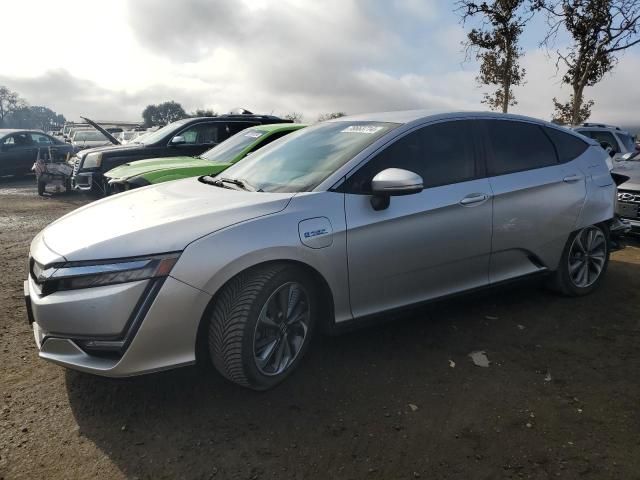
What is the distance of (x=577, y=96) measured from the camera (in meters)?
16.2

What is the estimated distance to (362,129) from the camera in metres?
3.73

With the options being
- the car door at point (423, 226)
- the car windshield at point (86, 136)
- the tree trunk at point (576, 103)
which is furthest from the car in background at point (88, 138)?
the car door at point (423, 226)

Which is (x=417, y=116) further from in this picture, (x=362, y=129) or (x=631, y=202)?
(x=631, y=202)

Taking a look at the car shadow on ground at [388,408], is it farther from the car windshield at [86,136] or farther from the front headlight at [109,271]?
the car windshield at [86,136]

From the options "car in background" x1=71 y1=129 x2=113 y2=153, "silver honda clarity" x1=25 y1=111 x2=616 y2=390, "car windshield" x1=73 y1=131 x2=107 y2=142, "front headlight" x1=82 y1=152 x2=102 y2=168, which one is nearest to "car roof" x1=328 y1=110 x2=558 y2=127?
"silver honda clarity" x1=25 y1=111 x2=616 y2=390

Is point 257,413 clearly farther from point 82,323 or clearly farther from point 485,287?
point 485,287

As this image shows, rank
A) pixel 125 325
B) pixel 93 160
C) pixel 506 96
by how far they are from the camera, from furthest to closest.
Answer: pixel 506 96 → pixel 93 160 → pixel 125 325

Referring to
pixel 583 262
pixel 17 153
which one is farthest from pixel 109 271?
pixel 17 153

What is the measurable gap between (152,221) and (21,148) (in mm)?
15370

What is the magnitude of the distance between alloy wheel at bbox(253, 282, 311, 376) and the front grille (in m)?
5.42

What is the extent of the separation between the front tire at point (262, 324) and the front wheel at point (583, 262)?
2.48 m

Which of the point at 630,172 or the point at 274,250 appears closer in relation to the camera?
the point at 274,250

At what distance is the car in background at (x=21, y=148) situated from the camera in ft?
50.3

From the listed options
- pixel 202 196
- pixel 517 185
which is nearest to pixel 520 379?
pixel 517 185
